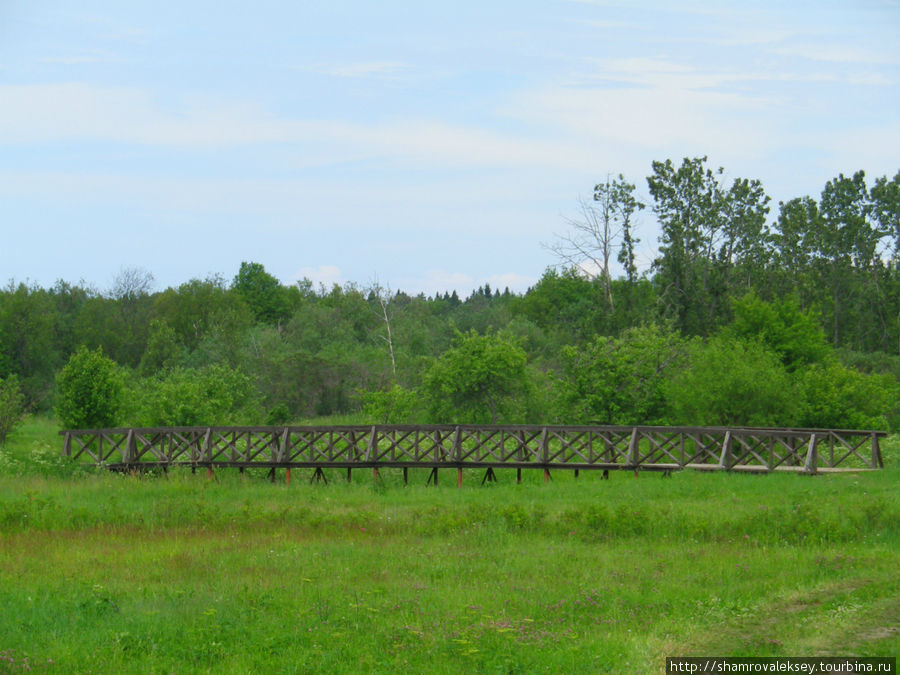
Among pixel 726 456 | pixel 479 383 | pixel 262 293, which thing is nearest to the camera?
pixel 726 456

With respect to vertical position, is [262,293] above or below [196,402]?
above

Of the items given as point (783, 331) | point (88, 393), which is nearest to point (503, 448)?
point (88, 393)

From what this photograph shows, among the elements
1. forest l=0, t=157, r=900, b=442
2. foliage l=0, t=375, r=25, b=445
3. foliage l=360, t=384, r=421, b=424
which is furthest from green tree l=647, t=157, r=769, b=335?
foliage l=0, t=375, r=25, b=445

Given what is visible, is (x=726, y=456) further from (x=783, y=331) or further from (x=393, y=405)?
(x=393, y=405)

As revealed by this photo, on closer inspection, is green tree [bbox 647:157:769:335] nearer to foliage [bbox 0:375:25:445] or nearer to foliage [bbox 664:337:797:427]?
foliage [bbox 664:337:797:427]

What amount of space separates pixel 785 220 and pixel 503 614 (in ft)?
195

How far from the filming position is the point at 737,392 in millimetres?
28812

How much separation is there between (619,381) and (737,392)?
597 cm

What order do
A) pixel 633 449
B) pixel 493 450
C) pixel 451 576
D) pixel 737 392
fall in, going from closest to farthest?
pixel 451 576 → pixel 633 449 → pixel 493 450 → pixel 737 392

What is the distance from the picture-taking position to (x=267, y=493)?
19406 mm

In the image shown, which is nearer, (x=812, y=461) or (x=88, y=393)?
(x=812, y=461)

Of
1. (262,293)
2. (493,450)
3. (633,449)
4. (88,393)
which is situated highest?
(262,293)

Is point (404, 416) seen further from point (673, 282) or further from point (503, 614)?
point (503, 614)

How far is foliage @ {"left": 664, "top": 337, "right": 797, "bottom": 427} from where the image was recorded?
1131 inches
